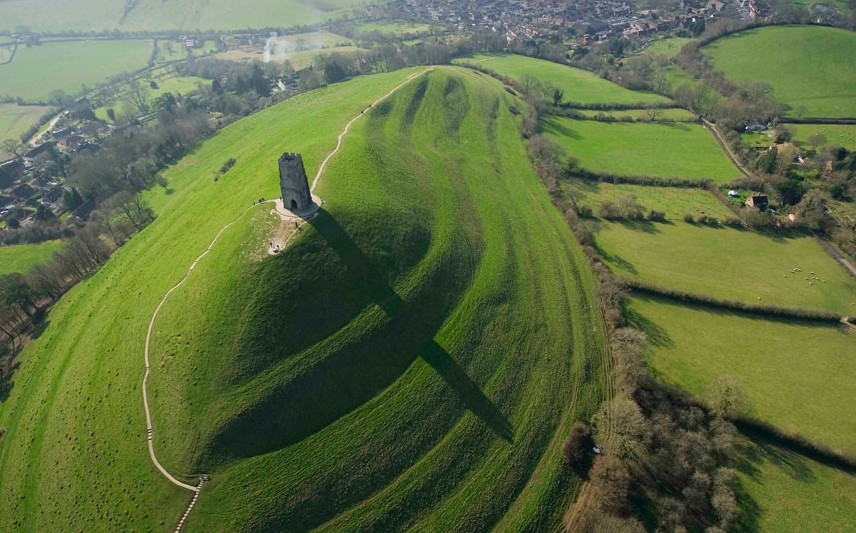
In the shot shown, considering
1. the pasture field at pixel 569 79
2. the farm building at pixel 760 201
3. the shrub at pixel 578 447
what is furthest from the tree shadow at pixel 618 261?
the pasture field at pixel 569 79

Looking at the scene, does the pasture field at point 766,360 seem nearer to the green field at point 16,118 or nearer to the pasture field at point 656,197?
the pasture field at point 656,197

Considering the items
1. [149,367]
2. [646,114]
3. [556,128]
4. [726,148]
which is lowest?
[726,148]

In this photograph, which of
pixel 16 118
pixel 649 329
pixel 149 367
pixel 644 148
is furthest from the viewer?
pixel 16 118

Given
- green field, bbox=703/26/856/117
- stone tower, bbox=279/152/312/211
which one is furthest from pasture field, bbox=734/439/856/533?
green field, bbox=703/26/856/117

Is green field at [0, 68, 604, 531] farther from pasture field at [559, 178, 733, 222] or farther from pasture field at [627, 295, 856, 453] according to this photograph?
pasture field at [559, 178, 733, 222]

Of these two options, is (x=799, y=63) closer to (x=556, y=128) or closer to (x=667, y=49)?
(x=667, y=49)

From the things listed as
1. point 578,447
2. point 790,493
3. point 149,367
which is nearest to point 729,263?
point 790,493
